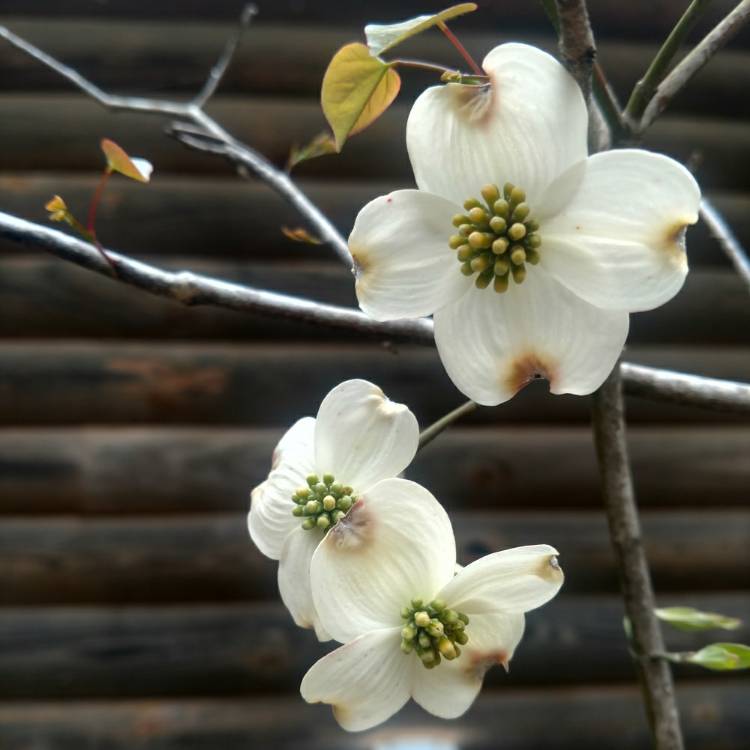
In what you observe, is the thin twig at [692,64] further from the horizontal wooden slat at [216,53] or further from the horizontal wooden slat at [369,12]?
the horizontal wooden slat at [369,12]

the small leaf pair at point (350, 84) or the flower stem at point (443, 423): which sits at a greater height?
the small leaf pair at point (350, 84)

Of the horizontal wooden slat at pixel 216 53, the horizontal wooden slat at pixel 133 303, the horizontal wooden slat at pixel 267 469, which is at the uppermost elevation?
the horizontal wooden slat at pixel 216 53

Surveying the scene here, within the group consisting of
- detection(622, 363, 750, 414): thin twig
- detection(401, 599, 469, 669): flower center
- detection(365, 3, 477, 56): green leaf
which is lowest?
detection(401, 599, 469, 669): flower center

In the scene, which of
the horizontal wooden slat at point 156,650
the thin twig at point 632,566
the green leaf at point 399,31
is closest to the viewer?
the green leaf at point 399,31

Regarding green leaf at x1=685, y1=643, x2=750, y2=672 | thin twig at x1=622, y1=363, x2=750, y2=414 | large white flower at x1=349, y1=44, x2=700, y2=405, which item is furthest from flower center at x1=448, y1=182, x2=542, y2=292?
green leaf at x1=685, y1=643, x2=750, y2=672

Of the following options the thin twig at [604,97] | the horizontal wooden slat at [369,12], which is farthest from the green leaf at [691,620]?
the horizontal wooden slat at [369,12]

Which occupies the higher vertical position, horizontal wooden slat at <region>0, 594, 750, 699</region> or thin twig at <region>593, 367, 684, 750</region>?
horizontal wooden slat at <region>0, 594, 750, 699</region>

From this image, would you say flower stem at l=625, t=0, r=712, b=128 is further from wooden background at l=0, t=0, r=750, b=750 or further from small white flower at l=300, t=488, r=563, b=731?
wooden background at l=0, t=0, r=750, b=750
